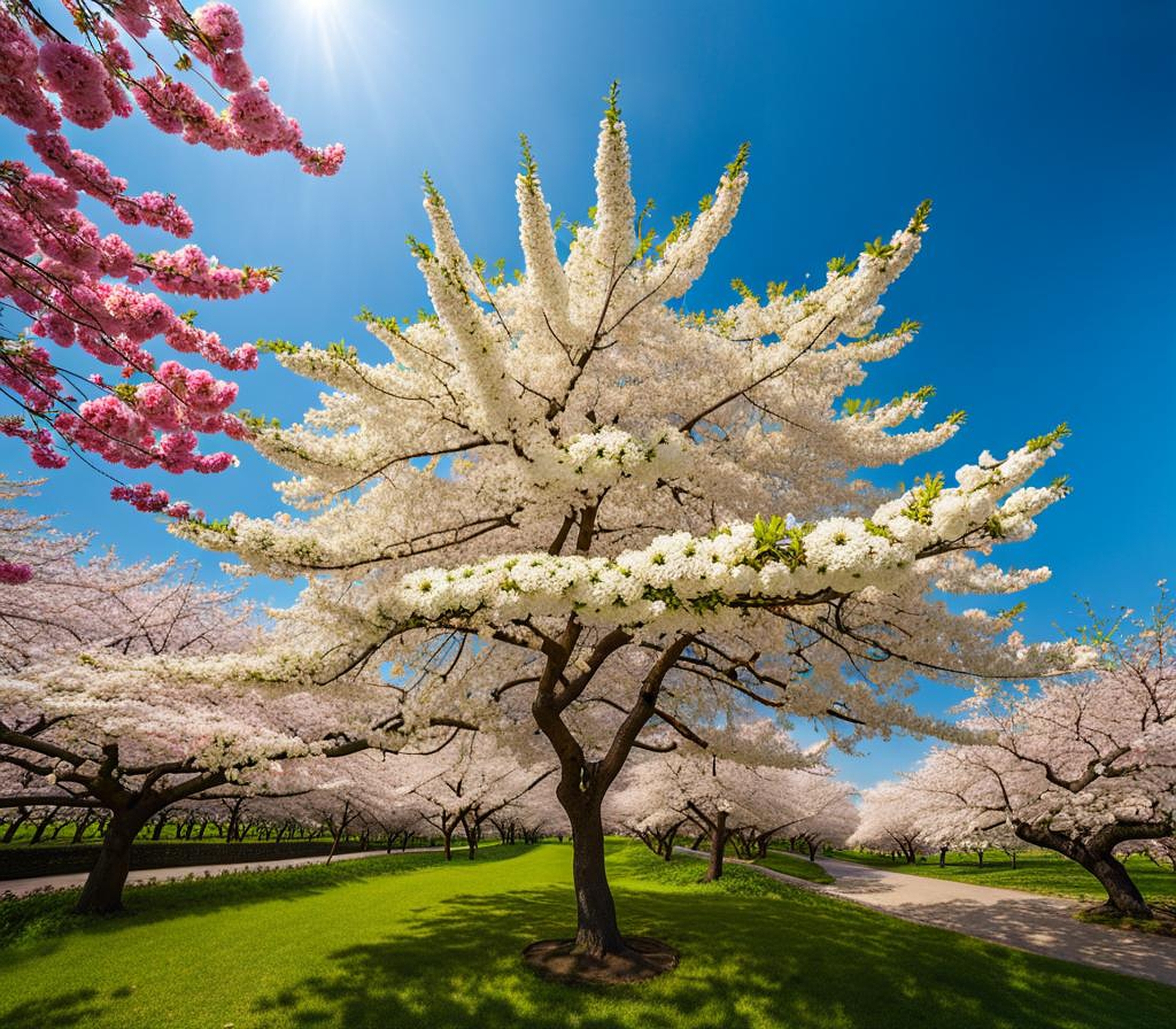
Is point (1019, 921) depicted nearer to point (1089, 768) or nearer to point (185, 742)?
point (1089, 768)

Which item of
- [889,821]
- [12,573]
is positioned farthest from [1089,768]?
[889,821]

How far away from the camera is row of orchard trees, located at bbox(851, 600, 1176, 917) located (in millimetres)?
13023

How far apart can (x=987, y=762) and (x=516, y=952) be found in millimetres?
15993

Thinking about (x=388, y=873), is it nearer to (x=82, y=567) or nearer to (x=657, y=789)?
(x=657, y=789)

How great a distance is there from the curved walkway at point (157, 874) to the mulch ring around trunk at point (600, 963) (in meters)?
13.3

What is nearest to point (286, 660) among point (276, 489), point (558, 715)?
point (276, 489)

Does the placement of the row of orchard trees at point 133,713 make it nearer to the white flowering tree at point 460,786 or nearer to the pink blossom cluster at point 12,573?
the pink blossom cluster at point 12,573

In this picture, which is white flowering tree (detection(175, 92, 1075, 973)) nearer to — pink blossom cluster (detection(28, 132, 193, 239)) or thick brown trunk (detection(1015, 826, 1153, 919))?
pink blossom cluster (detection(28, 132, 193, 239))

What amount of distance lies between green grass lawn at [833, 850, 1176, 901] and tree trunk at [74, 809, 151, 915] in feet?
90.6

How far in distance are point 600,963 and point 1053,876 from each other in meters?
35.4

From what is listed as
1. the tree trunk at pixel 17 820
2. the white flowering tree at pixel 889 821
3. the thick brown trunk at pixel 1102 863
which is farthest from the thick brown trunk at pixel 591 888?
the white flowering tree at pixel 889 821

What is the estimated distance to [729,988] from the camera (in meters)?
6.86

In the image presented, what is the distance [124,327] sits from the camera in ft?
20.2

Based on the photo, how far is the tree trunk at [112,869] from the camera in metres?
10.6
